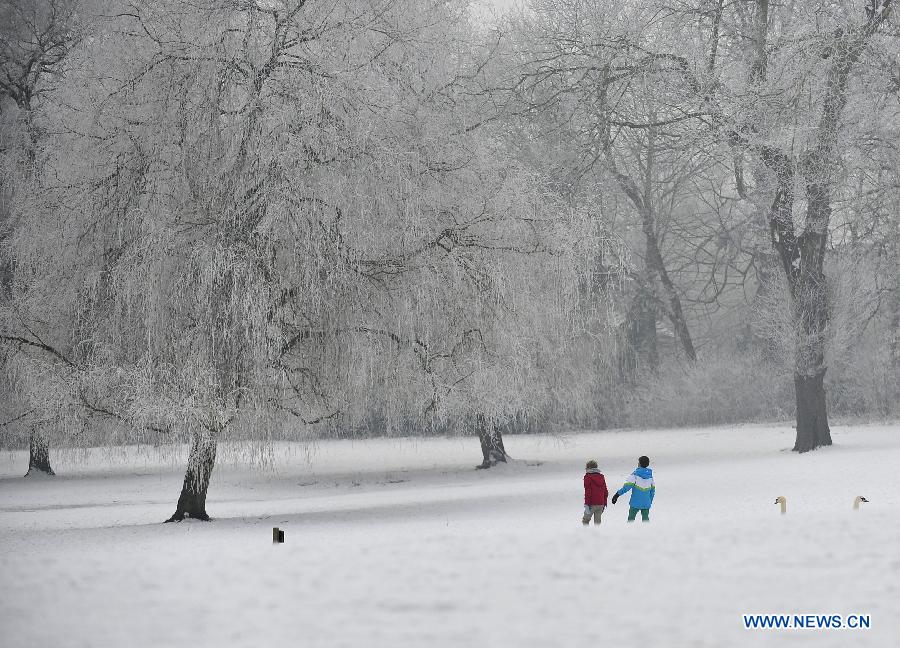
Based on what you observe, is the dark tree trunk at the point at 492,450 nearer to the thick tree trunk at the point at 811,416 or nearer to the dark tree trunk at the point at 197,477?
the thick tree trunk at the point at 811,416

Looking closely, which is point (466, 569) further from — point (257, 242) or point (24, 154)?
point (24, 154)

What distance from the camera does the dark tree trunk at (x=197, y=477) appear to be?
15.2m

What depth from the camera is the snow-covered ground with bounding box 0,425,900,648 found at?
7.23m

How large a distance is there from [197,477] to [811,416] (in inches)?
594

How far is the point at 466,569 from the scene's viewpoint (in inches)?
373

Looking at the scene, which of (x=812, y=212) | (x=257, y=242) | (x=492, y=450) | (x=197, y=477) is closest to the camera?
(x=257, y=242)

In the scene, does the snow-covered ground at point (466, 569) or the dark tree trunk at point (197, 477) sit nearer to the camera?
the snow-covered ground at point (466, 569)

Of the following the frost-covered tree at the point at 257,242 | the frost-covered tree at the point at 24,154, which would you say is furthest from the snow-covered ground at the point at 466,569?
the frost-covered tree at the point at 24,154

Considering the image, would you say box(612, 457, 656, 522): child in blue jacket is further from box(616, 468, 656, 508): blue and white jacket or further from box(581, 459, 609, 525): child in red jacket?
box(581, 459, 609, 525): child in red jacket

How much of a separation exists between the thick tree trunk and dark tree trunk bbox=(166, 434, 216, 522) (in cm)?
1434

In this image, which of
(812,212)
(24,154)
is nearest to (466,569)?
(24,154)

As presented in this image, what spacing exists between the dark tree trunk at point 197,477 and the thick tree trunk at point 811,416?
1434 centimetres

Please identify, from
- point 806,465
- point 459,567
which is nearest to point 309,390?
point 459,567

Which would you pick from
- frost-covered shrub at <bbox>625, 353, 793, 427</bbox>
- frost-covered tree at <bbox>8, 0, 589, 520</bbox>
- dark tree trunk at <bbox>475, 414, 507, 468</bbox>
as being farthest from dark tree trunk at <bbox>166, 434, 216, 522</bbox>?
frost-covered shrub at <bbox>625, 353, 793, 427</bbox>
